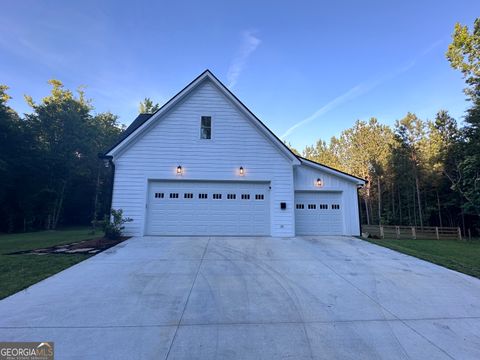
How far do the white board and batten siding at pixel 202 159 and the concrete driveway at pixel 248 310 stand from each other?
12.9 feet

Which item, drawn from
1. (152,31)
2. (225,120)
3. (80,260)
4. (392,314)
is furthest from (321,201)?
(152,31)

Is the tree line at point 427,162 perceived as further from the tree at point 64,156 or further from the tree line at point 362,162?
the tree at point 64,156

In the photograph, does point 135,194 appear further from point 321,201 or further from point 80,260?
point 321,201

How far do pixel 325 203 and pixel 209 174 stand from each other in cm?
585

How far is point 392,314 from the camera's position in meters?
3.45

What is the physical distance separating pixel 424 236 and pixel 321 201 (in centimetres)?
945

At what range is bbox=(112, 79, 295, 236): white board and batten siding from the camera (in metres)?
9.71

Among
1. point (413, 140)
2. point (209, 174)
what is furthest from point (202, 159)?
point (413, 140)

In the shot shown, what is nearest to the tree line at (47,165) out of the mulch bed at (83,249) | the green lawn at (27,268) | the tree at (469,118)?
the mulch bed at (83,249)

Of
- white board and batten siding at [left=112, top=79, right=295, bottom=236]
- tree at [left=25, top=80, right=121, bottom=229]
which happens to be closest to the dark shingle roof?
white board and batten siding at [left=112, top=79, right=295, bottom=236]

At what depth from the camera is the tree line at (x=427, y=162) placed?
1795 centimetres

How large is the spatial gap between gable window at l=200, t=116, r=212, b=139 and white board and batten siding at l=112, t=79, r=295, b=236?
6.2 inches
